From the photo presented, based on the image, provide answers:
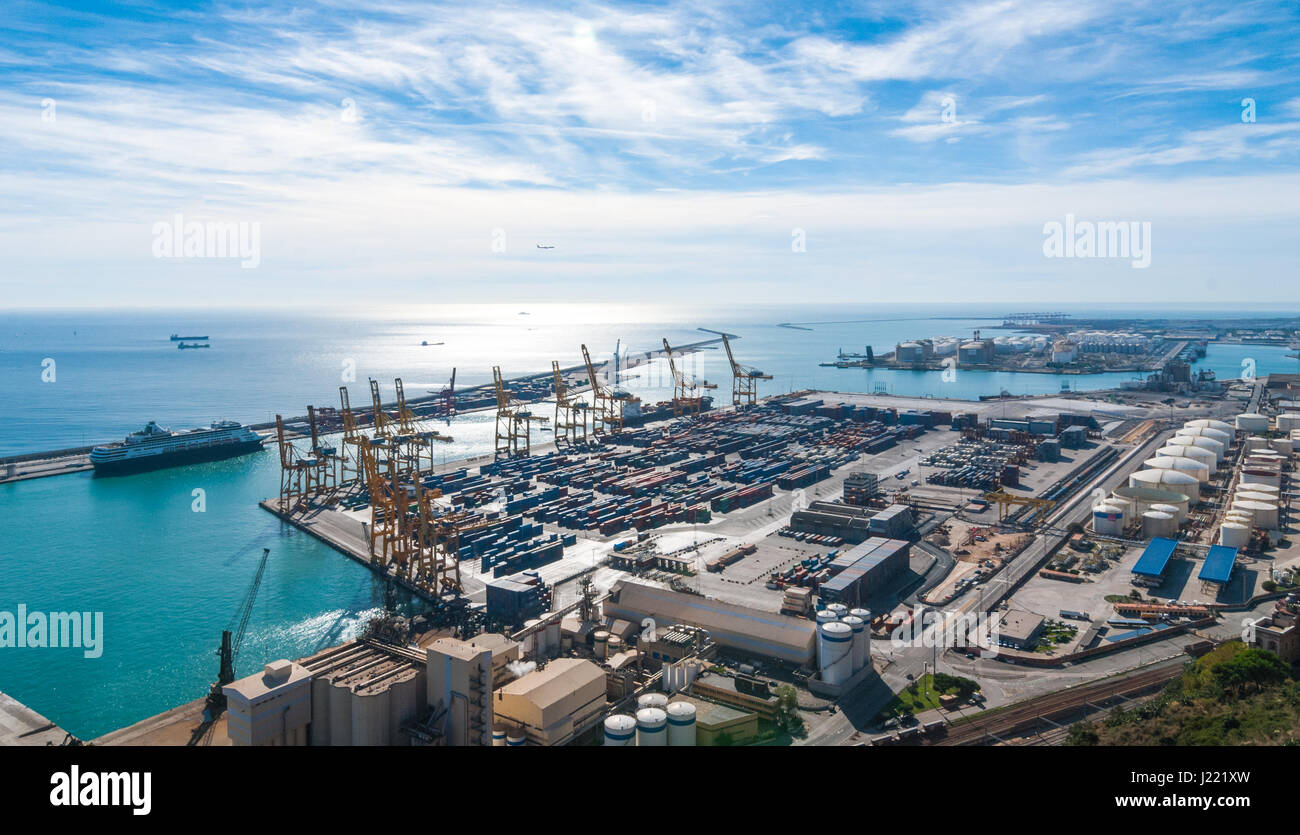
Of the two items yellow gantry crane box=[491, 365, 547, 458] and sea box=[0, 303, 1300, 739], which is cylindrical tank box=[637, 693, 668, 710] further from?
yellow gantry crane box=[491, 365, 547, 458]

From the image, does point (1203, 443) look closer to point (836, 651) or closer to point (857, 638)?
point (857, 638)

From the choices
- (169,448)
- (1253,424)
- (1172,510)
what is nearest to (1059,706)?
(1172,510)

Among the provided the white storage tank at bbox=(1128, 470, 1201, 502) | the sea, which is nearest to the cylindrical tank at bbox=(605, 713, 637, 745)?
the sea

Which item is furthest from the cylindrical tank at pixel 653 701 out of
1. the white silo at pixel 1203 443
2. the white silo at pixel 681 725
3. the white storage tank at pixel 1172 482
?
the white silo at pixel 1203 443
